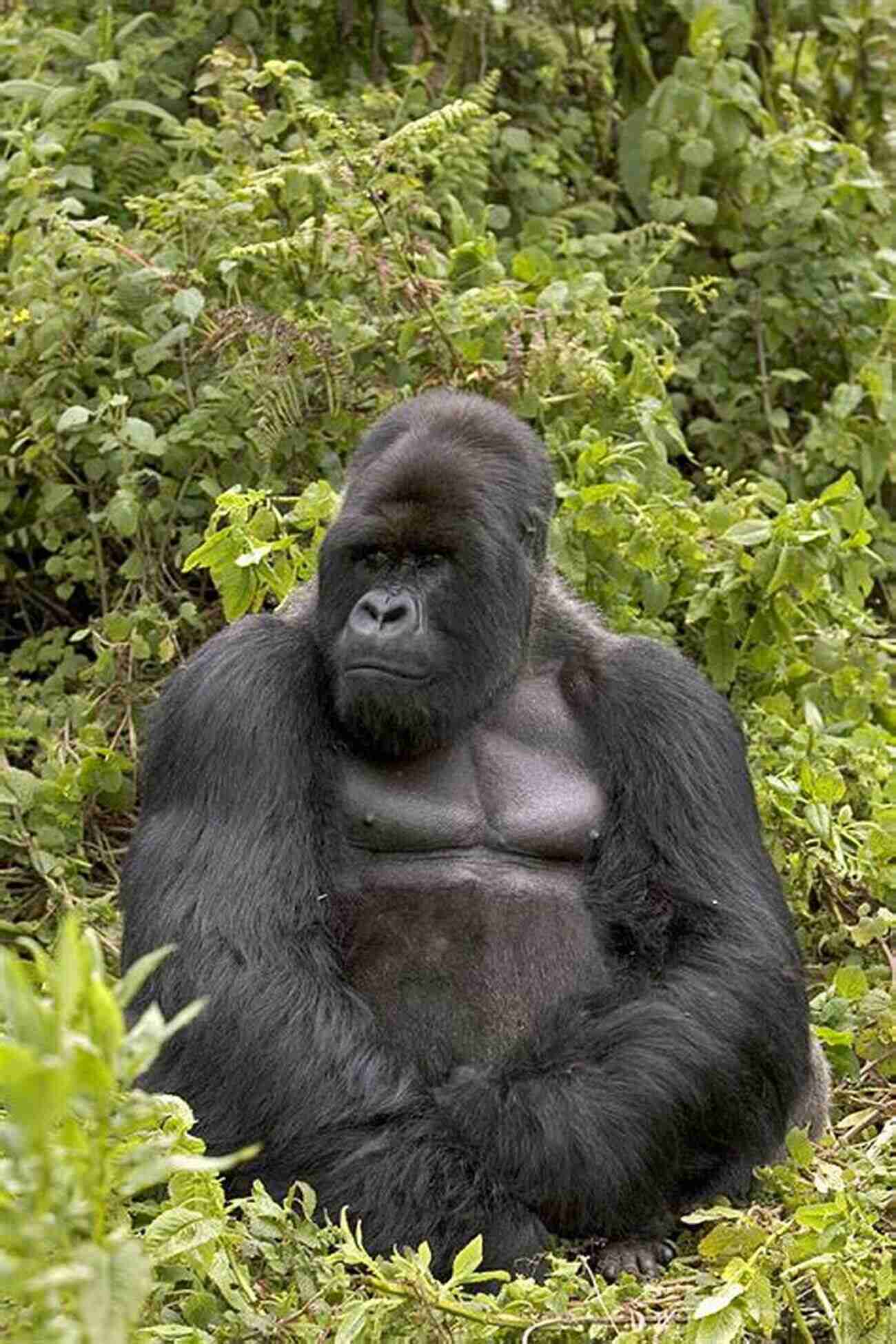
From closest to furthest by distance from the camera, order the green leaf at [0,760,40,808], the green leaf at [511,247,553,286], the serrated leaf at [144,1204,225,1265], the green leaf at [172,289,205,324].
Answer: the serrated leaf at [144,1204,225,1265] < the green leaf at [0,760,40,808] < the green leaf at [172,289,205,324] < the green leaf at [511,247,553,286]

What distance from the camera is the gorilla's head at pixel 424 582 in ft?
12.8

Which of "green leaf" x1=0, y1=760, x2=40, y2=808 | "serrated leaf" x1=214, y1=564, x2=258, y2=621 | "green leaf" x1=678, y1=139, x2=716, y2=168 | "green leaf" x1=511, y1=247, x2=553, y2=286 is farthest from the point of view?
"green leaf" x1=678, y1=139, x2=716, y2=168

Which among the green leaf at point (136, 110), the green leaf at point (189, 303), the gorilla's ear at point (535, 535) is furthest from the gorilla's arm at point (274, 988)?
the green leaf at point (136, 110)

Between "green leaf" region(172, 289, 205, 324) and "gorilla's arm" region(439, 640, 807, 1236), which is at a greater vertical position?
"green leaf" region(172, 289, 205, 324)

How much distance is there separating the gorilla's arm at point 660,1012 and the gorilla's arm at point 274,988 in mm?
100

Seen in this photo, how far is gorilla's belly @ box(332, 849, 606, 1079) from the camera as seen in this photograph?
400 cm

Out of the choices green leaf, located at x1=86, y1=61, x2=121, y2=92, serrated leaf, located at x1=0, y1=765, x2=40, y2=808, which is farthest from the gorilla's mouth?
green leaf, located at x1=86, y1=61, x2=121, y2=92

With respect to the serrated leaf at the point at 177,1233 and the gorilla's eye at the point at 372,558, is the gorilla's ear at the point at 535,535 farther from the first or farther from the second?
the serrated leaf at the point at 177,1233

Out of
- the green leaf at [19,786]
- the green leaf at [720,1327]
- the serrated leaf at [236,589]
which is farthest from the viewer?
the green leaf at [19,786]

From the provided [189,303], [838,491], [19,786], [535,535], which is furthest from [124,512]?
[838,491]

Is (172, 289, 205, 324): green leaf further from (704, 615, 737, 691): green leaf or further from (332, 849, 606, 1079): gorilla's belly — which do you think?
(332, 849, 606, 1079): gorilla's belly

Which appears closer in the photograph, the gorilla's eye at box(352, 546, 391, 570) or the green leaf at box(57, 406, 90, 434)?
the gorilla's eye at box(352, 546, 391, 570)

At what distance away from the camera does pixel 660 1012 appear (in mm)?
3979

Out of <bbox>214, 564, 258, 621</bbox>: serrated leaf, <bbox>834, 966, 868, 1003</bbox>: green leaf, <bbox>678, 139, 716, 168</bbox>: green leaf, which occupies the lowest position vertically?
<bbox>834, 966, 868, 1003</bbox>: green leaf
